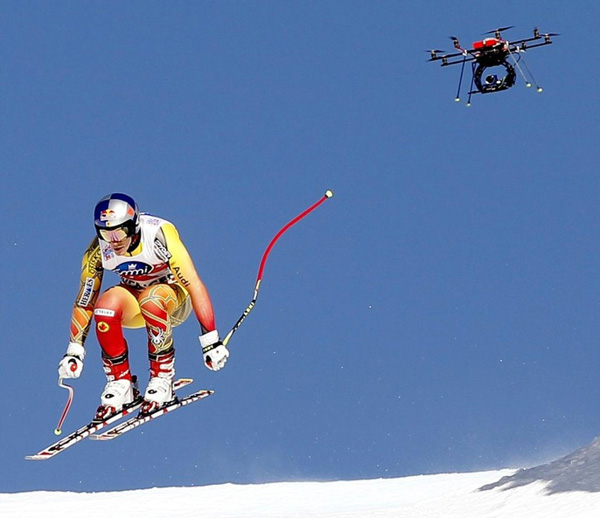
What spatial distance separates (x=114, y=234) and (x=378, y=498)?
7.25 m

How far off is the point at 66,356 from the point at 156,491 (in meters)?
6.57

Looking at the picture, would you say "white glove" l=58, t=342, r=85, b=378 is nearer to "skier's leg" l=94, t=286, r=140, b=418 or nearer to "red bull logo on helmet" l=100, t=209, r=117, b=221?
"skier's leg" l=94, t=286, r=140, b=418

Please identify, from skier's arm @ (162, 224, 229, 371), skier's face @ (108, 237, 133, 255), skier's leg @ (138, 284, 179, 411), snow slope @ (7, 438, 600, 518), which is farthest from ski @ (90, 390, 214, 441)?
snow slope @ (7, 438, 600, 518)

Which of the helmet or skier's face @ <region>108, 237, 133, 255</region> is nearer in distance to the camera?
the helmet

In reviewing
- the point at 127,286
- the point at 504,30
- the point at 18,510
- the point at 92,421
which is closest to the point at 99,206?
the point at 127,286

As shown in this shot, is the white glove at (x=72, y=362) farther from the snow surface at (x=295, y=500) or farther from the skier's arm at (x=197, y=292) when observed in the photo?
the snow surface at (x=295, y=500)

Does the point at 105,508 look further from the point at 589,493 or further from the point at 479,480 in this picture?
the point at 589,493

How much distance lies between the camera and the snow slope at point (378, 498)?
627 inches

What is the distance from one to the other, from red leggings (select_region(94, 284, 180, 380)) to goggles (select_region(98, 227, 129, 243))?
0.61 metres

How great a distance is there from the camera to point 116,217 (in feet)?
47.2

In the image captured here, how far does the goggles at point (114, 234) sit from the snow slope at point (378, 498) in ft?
17.2

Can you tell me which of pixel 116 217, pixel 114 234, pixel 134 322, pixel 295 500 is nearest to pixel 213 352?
pixel 134 322

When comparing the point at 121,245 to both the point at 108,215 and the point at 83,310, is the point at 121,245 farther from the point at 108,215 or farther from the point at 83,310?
the point at 83,310

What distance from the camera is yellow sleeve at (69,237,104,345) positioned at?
1496 cm
